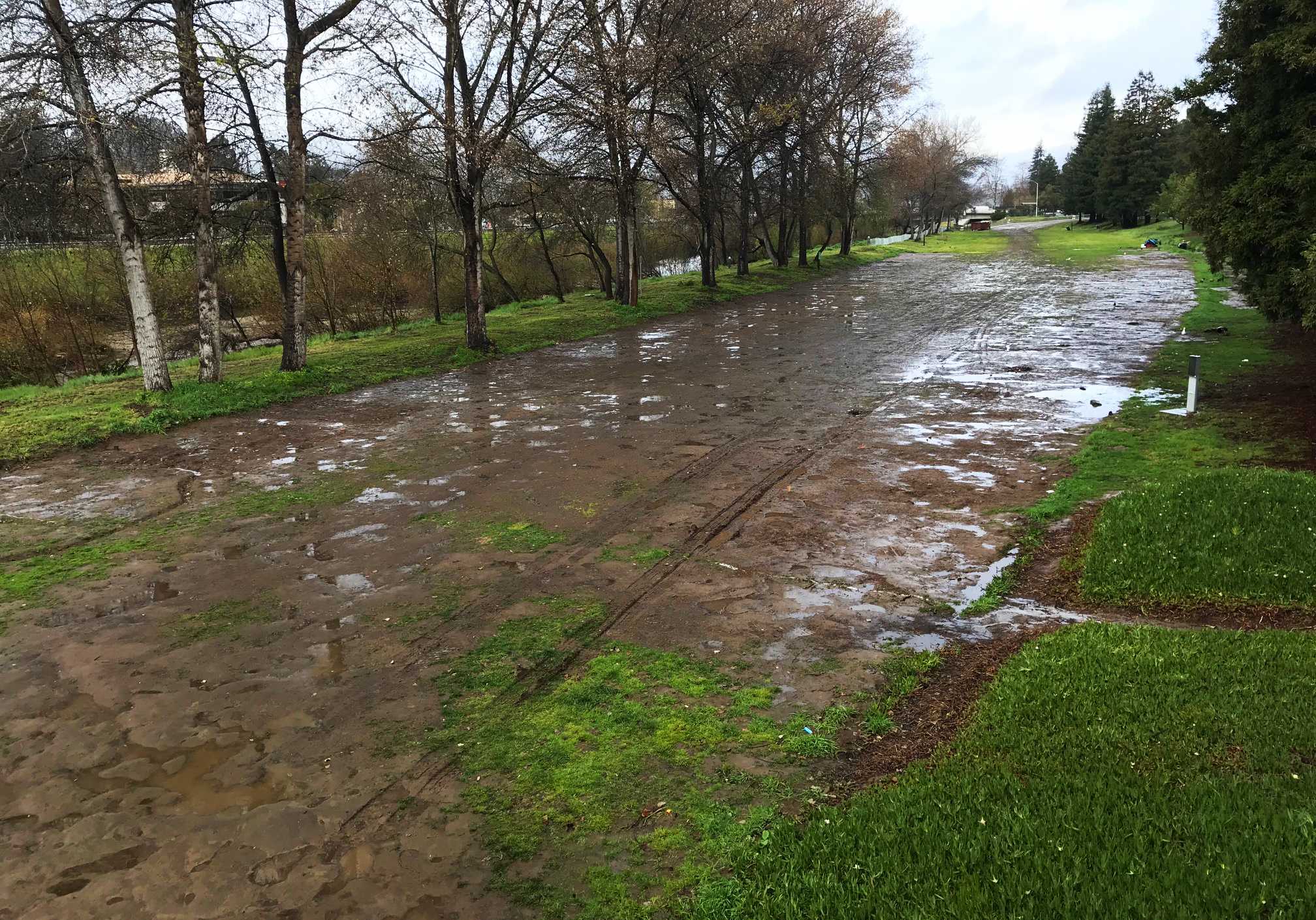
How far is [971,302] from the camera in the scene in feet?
84.5

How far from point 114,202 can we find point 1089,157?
7520cm

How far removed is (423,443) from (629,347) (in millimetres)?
9171

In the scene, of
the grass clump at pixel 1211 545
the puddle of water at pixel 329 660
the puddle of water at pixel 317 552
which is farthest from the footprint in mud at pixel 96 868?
the grass clump at pixel 1211 545

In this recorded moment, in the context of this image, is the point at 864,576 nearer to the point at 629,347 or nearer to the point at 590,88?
the point at 629,347

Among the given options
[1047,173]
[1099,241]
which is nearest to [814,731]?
[1099,241]

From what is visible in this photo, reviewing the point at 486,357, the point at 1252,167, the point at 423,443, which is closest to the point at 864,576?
the point at 423,443

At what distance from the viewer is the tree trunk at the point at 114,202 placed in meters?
11.8

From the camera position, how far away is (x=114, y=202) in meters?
13.1

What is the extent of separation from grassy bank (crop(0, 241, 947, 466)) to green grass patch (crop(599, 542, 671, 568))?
28.4 ft

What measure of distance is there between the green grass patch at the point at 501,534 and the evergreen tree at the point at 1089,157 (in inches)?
2883

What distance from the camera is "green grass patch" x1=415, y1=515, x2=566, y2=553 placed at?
24.9ft

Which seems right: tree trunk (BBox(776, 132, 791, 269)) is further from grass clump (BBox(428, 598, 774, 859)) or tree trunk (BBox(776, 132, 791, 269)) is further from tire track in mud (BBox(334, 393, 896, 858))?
grass clump (BBox(428, 598, 774, 859))

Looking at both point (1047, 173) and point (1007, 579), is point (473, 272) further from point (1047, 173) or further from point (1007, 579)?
point (1047, 173)

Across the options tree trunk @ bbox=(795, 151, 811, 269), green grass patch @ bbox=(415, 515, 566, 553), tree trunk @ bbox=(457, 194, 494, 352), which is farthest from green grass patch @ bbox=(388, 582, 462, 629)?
tree trunk @ bbox=(795, 151, 811, 269)
